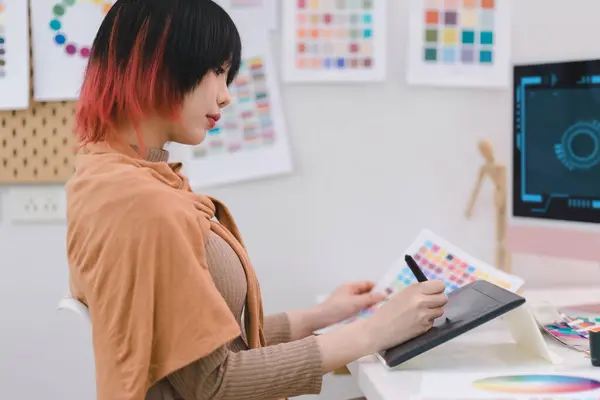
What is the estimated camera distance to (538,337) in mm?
1069

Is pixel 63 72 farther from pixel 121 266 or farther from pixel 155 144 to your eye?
pixel 121 266

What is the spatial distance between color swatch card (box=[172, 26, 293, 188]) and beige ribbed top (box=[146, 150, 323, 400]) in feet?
2.07

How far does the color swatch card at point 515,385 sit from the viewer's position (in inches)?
35.9

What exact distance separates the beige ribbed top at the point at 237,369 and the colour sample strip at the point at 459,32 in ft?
3.02

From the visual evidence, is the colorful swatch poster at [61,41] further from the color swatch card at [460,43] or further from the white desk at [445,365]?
the white desk at [445,365]

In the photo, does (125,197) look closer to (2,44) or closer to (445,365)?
(445,365)

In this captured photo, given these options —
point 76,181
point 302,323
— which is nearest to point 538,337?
point 302,323

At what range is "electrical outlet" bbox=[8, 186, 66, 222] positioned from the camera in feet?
5.55

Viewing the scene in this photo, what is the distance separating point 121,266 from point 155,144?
0.24 metres

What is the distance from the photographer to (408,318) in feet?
3.38

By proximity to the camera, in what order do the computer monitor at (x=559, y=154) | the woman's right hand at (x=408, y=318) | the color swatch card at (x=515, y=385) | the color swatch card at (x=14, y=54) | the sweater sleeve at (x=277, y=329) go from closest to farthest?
the color swatch card at (x=515, y=385) < the woman's right hand at (x=408, y=318) < the sweater sleeve at (x=277, y=329) < the computer monitor at (x=559, y=154) < the color swatch card at (x=14, y=54)

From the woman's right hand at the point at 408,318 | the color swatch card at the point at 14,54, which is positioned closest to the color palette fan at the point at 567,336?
the woman's right hand at the point at 408,318

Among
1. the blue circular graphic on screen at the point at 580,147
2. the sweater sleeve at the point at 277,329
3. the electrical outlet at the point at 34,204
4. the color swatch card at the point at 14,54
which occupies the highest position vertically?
the color swatch card at the point at 14,54

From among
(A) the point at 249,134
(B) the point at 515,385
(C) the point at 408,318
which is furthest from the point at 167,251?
(A) the point at 249,134
